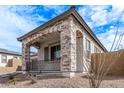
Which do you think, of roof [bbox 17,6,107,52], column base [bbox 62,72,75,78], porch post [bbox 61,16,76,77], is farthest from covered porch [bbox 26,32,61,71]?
column base [bbox 62,72,75,78]

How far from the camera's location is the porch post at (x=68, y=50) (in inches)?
281

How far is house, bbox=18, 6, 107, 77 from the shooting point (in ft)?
24.0

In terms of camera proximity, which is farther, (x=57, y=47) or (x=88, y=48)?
(x=57, y=47)

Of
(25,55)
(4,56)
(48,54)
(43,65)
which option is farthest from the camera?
(4,56)

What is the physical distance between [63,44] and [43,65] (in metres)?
3.33

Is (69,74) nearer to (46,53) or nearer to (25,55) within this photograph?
(25,55)

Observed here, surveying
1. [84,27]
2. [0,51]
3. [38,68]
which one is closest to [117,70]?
[84,27]

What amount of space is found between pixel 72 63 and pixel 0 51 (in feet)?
46.5

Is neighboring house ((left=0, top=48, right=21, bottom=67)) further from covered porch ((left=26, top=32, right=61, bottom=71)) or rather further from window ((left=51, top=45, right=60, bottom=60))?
window ((left=51, top=45, right=60, bottom=60))

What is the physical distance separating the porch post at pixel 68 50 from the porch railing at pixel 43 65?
200cm

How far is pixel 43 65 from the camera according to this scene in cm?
1023

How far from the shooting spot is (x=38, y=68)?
10398mm

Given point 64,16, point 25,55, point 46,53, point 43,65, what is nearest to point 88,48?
point 43,65
